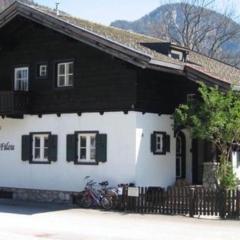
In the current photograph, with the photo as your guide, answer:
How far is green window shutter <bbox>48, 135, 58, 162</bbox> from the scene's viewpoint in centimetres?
2602

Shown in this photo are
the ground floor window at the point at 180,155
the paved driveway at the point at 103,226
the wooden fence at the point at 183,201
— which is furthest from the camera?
the ground floor window at the point at 180,155

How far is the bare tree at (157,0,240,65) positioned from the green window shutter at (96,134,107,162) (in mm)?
29089

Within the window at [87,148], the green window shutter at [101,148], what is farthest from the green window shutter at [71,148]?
the green window shutter at [101,148]

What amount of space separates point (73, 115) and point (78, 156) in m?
1.63

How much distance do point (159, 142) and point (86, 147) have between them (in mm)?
2843

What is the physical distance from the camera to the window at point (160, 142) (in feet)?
80.9

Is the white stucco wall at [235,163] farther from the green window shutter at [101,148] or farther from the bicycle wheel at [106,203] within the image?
the bicycle wheel at [106,203]

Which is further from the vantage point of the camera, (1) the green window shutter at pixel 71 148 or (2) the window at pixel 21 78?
(2) the window at pixel 21 78

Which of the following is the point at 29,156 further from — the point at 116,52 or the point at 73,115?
the point at 116,52

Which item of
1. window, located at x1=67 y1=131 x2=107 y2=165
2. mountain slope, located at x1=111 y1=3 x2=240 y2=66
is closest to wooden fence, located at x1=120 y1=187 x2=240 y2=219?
window, located at x1=67 y1=131 x2=107 y2=165

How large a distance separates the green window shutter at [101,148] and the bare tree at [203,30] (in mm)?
29089

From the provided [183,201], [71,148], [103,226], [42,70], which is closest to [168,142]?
[71,148]

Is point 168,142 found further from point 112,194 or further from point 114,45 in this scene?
point 114,45

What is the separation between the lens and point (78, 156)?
83.3 feet
